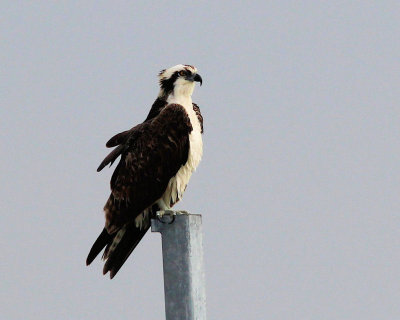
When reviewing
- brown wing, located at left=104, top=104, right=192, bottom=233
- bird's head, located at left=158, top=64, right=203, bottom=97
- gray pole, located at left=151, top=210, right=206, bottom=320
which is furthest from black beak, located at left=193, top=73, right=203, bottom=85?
gray pole, located at left=151, top=210, right=206, bottom=320

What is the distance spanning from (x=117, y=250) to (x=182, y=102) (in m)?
1.72

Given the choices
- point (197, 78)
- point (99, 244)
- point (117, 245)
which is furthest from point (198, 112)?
point (99, 244)

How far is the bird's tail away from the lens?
302 inches

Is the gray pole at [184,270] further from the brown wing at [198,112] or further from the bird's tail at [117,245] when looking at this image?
the brown wing at [198,112]

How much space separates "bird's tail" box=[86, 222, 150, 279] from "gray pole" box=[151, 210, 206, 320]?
5.10 ft

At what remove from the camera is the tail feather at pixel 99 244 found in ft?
24.9

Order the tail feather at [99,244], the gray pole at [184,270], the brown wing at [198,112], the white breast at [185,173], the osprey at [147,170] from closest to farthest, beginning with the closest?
the gray pole at [184,270]
the tail feather at [99,244]
the osprey at [147,170]
the white breast at [185,173]
the brown wing at [198,112]

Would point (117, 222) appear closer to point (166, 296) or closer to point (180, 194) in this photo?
point (180, 194)

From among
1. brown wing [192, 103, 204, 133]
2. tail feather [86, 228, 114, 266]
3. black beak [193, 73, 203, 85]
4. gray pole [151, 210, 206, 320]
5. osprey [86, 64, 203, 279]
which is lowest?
gray pole [151, 210, 206, 320]

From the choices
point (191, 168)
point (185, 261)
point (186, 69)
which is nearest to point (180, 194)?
point (191, 168)

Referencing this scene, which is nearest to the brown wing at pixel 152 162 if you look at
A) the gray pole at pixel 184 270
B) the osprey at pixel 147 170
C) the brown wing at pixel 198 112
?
the osprey at pixel 147 170

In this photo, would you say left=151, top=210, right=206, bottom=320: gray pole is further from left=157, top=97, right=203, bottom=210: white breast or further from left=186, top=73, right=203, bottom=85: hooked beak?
left=186, top=73, right=203, bottom=85: hooked beak

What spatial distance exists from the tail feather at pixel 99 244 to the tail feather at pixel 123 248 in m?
0.08

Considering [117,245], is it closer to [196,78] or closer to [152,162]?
[152,162]
